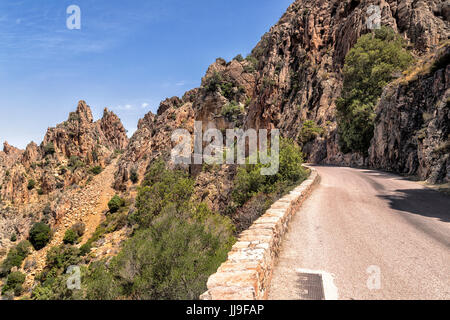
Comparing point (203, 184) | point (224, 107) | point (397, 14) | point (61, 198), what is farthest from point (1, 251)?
point (397, 14)

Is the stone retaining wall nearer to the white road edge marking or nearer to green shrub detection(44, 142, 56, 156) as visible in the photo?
the white road edge marking

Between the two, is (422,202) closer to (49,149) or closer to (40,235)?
(40,235)

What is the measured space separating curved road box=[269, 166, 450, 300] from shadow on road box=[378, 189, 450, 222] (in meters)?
0.03

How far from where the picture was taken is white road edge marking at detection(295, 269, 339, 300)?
3.62 m

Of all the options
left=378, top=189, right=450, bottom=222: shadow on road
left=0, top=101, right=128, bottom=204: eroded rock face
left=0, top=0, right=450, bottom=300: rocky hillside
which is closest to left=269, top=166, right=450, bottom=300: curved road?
left=378, top=189, right=450, bottom=222: shadow on road

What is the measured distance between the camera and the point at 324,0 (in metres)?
50.9

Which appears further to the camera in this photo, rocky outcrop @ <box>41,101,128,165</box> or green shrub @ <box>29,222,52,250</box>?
rocky outcrop @ <box>41,101,128,165</box>

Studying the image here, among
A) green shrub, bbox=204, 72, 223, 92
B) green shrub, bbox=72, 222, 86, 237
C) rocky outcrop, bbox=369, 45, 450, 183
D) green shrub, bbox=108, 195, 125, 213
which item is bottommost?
green shrub, bbox=72, 222, 86, 237

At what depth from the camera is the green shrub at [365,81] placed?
1065 inches

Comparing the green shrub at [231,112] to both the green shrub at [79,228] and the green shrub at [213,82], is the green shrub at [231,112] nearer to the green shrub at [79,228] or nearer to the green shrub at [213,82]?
the green shrub at [213,82]

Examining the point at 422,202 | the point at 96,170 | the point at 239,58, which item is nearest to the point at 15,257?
the point at 96,170

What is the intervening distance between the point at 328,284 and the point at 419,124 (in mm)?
18556

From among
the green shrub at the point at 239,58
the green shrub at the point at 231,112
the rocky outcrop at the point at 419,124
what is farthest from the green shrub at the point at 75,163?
the rocky outcrop at the point at 419,124

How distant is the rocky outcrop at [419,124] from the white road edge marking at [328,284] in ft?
40.6
